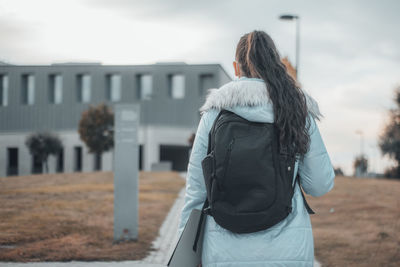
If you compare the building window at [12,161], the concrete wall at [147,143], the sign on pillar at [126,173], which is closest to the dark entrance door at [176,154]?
the concrete wall at [147,143]

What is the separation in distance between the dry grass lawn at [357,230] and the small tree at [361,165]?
53.5 meters

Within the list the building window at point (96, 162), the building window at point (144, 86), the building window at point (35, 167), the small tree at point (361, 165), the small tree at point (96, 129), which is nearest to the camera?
the building window at point (35, 167)

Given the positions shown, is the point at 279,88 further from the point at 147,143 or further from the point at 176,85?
the point at 176,85

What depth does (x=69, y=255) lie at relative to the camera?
6965mm

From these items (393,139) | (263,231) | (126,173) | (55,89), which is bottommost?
(393,139)

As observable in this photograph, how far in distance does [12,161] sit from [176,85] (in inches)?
1852

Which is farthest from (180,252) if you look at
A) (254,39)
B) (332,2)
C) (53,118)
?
(53,118)

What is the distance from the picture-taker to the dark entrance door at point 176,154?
55.0 meters

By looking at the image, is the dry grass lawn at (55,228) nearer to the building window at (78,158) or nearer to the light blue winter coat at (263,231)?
the light blue winter coat at (263,231)

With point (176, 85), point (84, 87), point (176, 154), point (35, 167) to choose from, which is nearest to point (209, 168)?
point (35, 167)

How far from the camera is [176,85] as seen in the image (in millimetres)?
54594

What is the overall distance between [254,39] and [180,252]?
108cm

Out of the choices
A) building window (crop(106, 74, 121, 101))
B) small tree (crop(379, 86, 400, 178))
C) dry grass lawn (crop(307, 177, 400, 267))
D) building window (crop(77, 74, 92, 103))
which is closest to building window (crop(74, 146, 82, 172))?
building window (crop(77, 74, 92, 103))

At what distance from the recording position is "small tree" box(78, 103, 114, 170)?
40.2 m
